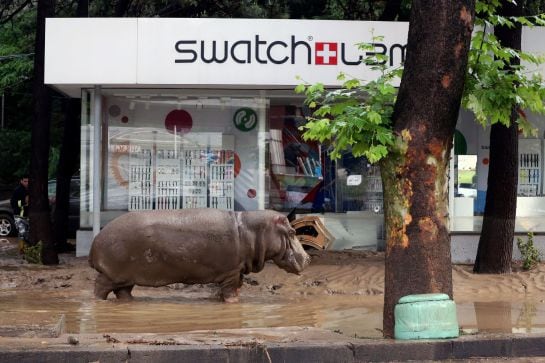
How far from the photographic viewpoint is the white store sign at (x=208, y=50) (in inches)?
531

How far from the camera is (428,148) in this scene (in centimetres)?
726

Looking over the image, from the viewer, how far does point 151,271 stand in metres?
10.1

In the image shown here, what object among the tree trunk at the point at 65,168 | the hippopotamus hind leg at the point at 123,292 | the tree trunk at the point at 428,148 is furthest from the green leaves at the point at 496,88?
the tree trunk at the point at 65,168

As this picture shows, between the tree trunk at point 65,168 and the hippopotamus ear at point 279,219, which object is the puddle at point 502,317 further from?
the tree trunk at point 65,168

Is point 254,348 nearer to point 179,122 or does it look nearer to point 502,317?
point 502,317

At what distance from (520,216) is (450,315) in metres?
9.05

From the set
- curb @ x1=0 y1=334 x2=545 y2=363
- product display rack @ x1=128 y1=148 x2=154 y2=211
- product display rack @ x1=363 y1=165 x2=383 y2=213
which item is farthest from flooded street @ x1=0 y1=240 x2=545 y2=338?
product display rack @ x1=128 y1=148 x2=154 y2=211

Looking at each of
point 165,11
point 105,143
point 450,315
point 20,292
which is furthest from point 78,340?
point 165,11

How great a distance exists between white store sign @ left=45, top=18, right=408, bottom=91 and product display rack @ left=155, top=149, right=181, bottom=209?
204 cm

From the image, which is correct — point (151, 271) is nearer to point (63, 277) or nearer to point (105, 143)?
point (63, 277)

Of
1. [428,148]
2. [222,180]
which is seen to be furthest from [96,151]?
[428,148]

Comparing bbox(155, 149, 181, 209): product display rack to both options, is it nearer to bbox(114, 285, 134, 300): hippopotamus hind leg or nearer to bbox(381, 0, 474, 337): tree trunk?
bbox(114, 285, 134, 300): hippopotamus hind leg

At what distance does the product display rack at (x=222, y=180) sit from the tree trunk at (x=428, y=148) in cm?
811

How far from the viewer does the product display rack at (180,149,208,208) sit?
601 inches
